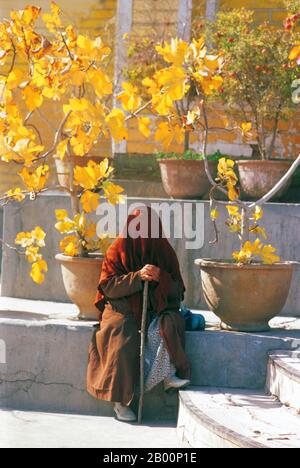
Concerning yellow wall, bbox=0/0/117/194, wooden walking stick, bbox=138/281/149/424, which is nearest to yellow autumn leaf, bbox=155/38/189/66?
wooden walking stick, bbox=138/281/149/424

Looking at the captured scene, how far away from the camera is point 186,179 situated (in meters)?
8.13

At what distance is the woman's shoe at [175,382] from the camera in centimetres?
604

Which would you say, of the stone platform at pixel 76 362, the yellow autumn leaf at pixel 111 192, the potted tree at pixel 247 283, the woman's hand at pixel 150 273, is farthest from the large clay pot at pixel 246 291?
the yellow autumn leaf at pixel 111 192

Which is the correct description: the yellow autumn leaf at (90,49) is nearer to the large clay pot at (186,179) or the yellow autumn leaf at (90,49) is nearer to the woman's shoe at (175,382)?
the woman's shoe at (175,382)

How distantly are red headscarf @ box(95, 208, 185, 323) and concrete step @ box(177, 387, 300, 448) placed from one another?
614 millimetres

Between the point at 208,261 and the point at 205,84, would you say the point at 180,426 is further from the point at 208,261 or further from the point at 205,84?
the point at 205,84

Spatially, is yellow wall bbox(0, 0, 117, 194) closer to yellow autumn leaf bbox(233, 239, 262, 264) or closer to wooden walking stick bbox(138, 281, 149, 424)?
yellow autumn leaf bbox(233, 239, 262, 264)

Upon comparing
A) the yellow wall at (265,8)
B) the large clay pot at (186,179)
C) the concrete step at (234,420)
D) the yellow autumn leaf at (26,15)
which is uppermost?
the yellow wall at (265,8)

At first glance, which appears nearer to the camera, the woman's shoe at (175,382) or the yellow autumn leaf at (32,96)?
Answer: the yellow autumn leaf at (32,96)

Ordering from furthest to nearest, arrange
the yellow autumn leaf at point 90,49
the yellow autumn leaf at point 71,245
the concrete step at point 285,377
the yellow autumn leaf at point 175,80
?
the yellow autumn leaf at point 71,245 < the yellow autumn leaf at point 90,49 < the concrete step at point 285,377 < the yellow autumn leaf at point 175,80

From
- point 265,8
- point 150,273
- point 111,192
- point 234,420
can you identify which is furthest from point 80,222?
point 265,8

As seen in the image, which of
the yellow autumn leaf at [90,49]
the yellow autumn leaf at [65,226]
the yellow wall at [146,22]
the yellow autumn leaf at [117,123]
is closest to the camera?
the yellow autumn leaf at [117,123]

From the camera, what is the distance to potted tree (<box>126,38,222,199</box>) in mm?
5484

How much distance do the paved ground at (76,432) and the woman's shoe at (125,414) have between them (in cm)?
4
